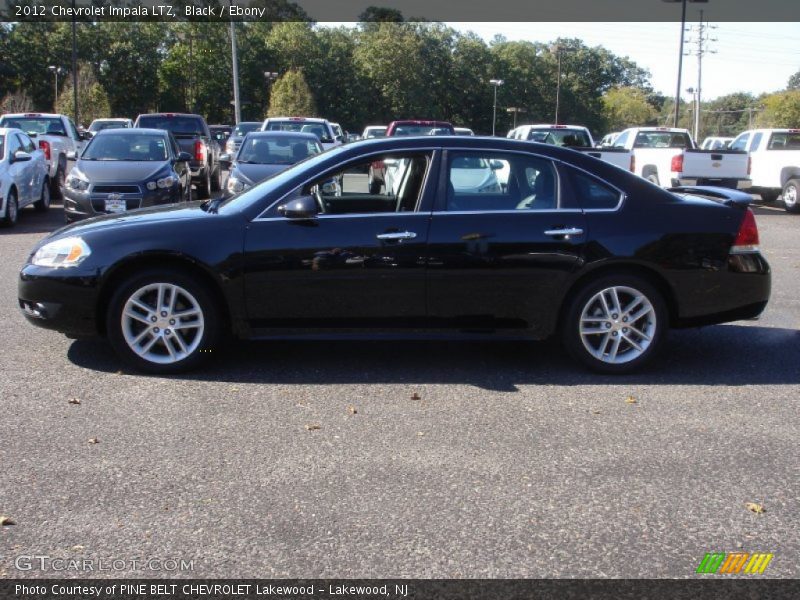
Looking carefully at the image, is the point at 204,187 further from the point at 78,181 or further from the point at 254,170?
the point at 78,181

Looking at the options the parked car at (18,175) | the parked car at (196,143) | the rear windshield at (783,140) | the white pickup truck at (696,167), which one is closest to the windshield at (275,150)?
the parked car at (18,175)

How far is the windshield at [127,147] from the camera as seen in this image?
1389 centimetres

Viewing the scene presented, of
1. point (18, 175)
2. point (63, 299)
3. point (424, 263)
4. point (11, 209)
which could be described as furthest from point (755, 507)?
point (18, 175)

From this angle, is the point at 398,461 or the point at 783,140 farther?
the point at 783,140

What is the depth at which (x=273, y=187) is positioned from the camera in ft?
19.9

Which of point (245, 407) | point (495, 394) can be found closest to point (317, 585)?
point (245, 407)

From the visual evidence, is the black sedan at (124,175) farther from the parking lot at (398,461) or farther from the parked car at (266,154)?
the parking lot at (398,461)

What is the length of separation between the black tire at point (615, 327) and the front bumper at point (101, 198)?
8.38 metres

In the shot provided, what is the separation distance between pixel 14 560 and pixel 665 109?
525 feet

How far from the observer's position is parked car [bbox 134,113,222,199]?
732 inches

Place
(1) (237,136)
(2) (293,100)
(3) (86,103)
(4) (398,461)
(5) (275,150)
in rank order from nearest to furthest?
(4) (398,461) → (5) (275,150) → (1) (237,136) → (3) (86,103) → (2) (293,100)

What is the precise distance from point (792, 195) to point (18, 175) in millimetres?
16021

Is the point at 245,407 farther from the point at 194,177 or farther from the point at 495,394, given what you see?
the point at 194,177

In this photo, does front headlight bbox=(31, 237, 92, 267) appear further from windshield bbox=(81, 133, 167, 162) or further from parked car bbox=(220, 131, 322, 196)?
windshield bbox=(81, 133, 167, 162)
